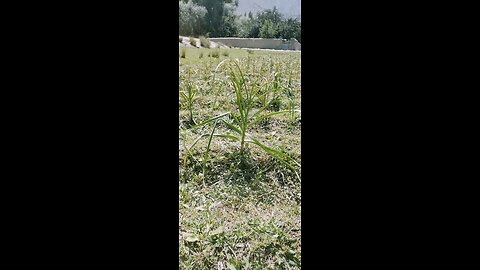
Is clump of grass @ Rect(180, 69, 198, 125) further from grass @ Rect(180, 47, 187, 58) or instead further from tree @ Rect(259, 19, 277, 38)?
tree @ Rect(259, 19, 277, 38)

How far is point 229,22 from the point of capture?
1.27 metres

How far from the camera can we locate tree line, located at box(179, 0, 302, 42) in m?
1.21

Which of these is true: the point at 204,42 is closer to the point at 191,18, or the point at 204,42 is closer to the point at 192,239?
the point at 191,18

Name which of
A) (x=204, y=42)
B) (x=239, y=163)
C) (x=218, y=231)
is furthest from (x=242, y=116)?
(x=218, y=231)

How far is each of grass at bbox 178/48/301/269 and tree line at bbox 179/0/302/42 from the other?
6 centimetres

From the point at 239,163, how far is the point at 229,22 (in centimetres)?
41

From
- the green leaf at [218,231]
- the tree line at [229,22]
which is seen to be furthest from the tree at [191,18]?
the green leaf at [218,231]
